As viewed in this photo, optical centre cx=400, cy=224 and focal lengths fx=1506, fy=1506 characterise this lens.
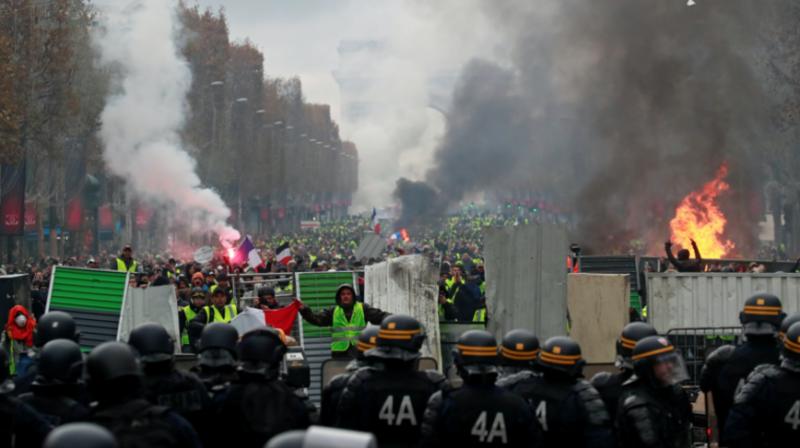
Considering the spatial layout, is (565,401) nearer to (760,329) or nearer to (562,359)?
(562,359)

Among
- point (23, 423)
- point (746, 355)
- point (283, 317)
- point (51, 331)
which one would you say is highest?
point (283, 317)

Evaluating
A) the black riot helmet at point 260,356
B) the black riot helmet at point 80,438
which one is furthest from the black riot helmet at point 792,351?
the black riot helmet at point 80,438

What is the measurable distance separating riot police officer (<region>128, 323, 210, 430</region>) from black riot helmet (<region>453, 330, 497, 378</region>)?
1.22 metres

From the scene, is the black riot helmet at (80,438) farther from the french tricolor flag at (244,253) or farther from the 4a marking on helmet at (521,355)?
the french tricolor flag at (244,253)

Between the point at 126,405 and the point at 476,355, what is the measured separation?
1.82 m

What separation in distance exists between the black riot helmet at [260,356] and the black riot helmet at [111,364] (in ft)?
4.05

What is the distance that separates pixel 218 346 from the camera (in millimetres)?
7656

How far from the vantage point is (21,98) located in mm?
40281

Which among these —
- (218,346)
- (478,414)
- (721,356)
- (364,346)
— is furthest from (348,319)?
(478,414)

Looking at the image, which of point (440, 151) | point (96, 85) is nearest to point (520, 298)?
point (96, 85)

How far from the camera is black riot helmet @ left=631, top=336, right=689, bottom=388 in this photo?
282 inches

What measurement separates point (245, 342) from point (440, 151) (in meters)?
63.7

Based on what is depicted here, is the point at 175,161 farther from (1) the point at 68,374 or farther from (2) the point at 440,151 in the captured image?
(1) the point at 68,374

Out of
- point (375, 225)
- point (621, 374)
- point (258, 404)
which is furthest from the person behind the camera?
point (375, 225)
